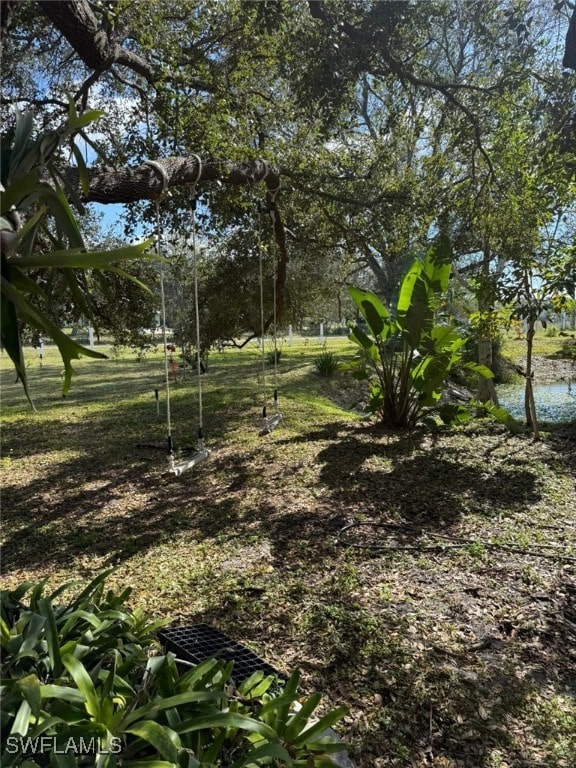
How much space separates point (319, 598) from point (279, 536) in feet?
3.01

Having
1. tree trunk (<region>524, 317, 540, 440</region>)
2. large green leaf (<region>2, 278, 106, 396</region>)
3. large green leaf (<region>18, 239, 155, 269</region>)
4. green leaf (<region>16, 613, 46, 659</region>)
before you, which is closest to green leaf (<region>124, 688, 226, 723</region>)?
green leaf (<region>16, 613, 46, 659</region>)

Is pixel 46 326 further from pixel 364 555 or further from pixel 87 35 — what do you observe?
pixel 87 35

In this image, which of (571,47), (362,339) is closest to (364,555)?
(362,339)

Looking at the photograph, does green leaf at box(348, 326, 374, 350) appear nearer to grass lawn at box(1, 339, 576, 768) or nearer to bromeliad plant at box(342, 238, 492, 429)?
bromeliad plant at box(342, 238, 492, 429)

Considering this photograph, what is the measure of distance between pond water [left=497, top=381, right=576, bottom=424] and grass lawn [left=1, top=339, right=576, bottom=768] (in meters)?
3.22

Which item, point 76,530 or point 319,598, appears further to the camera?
point 76,530

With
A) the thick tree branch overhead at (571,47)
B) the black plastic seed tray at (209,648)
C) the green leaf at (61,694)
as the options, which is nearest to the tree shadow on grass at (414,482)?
the black plastic seed tray at (209,648)

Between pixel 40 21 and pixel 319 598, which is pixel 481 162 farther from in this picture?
pixel 319 598

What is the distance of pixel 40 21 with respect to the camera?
18.1ft

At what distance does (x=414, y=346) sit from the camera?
20.6ft

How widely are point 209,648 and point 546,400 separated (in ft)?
37.3

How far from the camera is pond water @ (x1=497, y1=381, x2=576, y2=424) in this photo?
976 centimetres

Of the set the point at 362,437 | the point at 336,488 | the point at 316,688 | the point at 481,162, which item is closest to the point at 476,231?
the point at 481,162

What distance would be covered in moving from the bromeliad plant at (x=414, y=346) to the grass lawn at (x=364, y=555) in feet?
1.46
